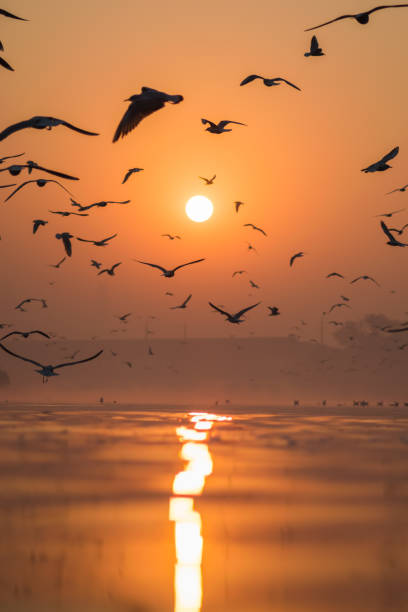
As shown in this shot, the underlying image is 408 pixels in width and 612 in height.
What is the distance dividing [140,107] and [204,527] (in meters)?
9.16

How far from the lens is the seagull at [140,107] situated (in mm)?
21844

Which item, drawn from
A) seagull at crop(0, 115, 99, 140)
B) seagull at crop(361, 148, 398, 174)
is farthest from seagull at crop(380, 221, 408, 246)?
seagull at crop(0, 115, 99, 140)

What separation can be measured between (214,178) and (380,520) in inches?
932

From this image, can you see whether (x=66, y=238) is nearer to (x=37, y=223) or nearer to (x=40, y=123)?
(x=37, y=223)

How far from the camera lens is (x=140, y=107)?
75.8ft

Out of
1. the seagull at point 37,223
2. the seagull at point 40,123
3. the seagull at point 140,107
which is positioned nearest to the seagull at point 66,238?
the seagull at point 37,223

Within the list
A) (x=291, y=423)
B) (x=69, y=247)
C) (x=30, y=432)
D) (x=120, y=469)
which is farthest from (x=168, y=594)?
(x=291, y=423)

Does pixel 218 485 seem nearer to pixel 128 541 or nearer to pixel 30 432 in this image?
pixel 128 541

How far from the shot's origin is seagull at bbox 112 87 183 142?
21844 millimetres

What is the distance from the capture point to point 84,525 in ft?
74.8

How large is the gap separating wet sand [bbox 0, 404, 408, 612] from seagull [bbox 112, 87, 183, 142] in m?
8.62

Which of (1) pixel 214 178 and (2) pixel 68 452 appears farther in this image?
(1) pixel 214 178

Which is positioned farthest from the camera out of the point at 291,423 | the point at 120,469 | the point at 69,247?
the point at 291,423

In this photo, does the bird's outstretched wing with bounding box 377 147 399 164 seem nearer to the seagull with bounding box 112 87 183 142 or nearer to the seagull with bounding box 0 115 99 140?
the seagull with bounding box 112 87 183 142
